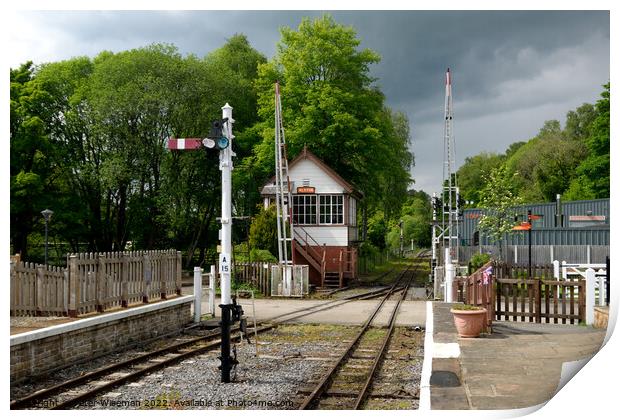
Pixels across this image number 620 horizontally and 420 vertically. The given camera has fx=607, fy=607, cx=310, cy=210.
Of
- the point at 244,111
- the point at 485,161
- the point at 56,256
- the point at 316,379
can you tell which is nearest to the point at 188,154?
the point at 56,256

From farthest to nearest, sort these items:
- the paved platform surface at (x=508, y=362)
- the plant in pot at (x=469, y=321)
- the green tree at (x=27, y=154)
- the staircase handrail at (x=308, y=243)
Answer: the staircase handrail at (x=308, y=243) < the green tree at (x=27, y=154) < the plant in pot at (x=469, y=321) < the paved platform surface at (x=508, y=362)

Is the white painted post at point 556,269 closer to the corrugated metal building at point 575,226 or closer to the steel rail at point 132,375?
the corrugated metal building at point 575,226

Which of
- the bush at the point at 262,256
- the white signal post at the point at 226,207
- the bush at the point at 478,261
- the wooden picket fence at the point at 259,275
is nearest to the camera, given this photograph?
the white signal post at the point at 226,207

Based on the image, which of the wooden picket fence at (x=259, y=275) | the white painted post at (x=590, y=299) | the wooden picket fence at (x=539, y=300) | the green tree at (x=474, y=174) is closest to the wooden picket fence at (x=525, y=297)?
the wooden picket fence at (x=539, y=300)

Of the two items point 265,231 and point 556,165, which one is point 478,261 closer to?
point 265,231

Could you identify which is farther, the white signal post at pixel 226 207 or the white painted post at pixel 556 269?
the white painted post at pixel 556 269

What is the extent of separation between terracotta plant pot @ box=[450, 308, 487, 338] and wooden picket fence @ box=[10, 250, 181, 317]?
6199 mm

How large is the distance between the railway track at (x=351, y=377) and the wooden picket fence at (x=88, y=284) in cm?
437

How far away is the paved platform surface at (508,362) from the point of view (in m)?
Answer: 6.68

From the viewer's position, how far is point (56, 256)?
43.2 feet

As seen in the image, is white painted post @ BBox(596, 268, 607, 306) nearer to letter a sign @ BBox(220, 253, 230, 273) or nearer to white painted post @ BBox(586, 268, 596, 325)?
white painted post @ BBox(586, 268, 596, 325)

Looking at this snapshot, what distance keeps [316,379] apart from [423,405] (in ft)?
8.65

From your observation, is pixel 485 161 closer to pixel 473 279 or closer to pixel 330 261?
pixel 330 261

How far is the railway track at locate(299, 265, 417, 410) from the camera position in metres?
7.62
